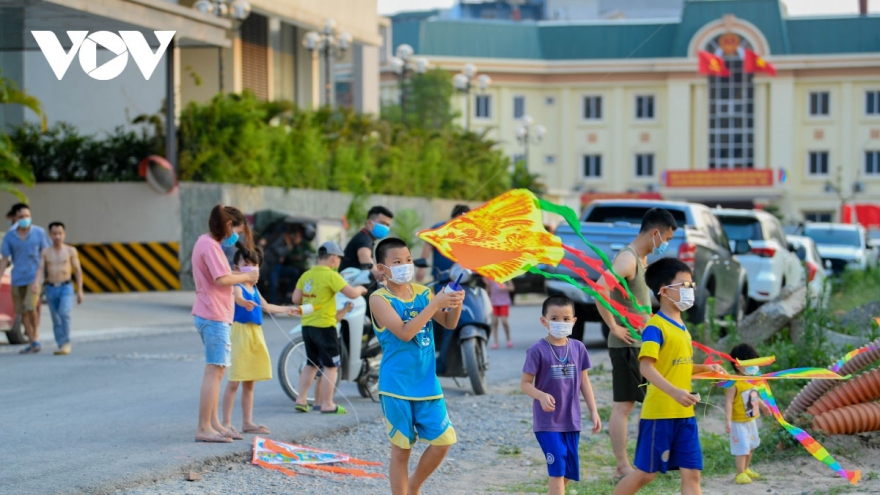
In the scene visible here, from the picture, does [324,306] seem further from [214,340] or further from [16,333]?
[16,333]

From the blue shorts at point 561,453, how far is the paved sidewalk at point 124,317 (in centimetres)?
1093

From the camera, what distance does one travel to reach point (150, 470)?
25.2ft

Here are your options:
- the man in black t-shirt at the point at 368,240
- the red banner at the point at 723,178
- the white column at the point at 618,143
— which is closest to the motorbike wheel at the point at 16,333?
the man in black t-shirt at the point at 368,240

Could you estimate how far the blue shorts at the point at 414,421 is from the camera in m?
6.53

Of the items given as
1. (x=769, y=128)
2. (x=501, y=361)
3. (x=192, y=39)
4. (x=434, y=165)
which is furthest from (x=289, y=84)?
(x=769, y=128)

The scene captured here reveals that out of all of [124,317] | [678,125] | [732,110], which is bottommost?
[124,317]

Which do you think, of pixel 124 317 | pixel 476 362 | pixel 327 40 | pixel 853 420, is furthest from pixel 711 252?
pixel 327 40

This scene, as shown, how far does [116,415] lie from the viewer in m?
10.2

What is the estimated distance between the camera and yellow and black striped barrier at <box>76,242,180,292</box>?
2719 cm

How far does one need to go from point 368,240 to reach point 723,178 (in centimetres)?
6493

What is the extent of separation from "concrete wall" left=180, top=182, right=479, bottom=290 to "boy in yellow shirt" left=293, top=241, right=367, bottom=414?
53.9 ft

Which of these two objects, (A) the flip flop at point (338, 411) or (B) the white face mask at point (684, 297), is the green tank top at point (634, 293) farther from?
(A) the flip flop at point (338, 411)

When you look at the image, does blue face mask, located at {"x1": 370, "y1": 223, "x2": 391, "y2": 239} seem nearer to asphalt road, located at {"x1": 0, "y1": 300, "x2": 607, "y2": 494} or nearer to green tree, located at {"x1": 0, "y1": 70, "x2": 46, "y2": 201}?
asphalt road, located at {"x1": 0, "y1": 300, "x2": 607, "y2": 494}

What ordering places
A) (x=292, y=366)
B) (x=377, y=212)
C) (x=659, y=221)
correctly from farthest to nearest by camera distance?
(x=377, y=212) → (x=292, y=366) → (x=659, y=221)
